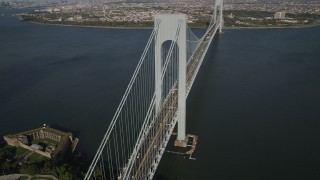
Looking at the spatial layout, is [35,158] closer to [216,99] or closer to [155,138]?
[155,138]

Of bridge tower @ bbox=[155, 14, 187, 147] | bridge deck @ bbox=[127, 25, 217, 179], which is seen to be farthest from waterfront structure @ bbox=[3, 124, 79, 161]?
bridge tower @ bbox=[155, 14, 187, 147]

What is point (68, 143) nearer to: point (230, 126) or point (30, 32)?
point (230, 126)

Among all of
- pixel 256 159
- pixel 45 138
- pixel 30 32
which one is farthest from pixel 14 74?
pixel 30 32

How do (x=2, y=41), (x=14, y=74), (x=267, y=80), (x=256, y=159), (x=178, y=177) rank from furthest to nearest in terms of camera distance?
(x=2, y=41)
(x=14, y=74)
(x=267, y=80)
(x=256, y=159)
(x=178, y=177)

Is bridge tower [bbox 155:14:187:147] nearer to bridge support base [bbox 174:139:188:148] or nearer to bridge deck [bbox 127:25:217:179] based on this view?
bridge deck [bbox 127:25:217:179]

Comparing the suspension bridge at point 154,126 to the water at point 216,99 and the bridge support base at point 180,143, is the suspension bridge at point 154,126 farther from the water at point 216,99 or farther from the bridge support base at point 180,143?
the water at point 216,99
